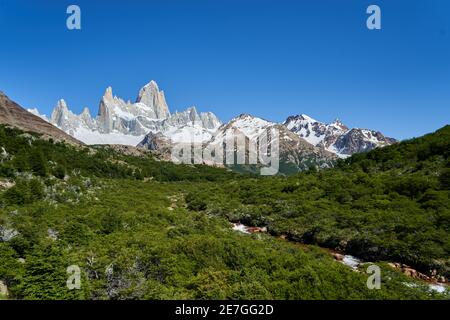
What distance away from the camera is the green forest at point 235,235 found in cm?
2303

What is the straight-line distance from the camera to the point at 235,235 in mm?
44094

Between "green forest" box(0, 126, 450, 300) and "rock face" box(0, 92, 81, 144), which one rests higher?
"rock face" box(0, 92, 81, 144)

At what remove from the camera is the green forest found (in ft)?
75.6

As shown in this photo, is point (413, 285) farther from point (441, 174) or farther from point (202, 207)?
point (202, 207)

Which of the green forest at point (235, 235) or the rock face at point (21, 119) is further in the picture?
the rock face at point (21, 119)

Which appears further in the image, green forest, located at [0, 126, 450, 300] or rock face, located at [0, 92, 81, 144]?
rock face, located at [0, 92, 81, 144]

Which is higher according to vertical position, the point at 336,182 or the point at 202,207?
the point at 336,182

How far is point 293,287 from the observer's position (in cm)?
2316

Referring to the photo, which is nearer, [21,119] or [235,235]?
[235,235]

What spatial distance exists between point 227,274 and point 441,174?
46.3 meters

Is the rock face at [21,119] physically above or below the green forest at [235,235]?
above
